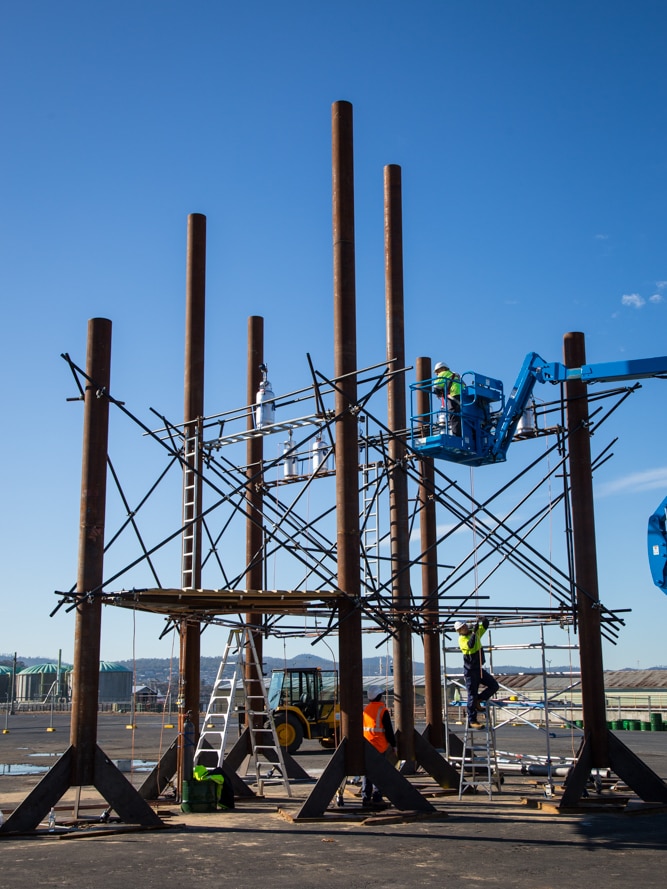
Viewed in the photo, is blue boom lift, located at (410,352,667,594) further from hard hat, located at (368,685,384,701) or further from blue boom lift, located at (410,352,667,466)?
hard hat, located at (368,685,384,701)

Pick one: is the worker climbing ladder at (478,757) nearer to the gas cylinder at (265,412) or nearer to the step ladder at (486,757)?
the step ladder at (486,757)

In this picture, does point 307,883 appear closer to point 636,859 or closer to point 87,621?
point 636,859

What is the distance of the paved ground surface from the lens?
9.91m

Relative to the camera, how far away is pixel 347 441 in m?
15.0

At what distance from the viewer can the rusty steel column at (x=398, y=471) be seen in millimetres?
18047

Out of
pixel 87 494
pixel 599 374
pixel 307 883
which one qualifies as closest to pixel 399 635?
pixel 599 374

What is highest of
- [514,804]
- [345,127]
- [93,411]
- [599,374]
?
[345,127]

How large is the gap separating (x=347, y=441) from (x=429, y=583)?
23.4 feet

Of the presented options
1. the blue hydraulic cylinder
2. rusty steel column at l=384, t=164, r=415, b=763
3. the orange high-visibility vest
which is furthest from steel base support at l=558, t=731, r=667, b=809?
rusty steel column at l=384, t=164, r=415, b=763

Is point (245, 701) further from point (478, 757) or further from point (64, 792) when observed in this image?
point (64, 792)

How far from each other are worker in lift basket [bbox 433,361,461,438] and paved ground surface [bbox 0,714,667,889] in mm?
6430

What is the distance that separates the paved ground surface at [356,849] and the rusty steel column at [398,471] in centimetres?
197

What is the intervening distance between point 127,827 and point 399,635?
7209 mm

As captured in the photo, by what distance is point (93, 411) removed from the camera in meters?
14.3
